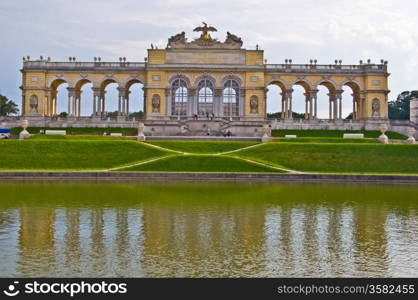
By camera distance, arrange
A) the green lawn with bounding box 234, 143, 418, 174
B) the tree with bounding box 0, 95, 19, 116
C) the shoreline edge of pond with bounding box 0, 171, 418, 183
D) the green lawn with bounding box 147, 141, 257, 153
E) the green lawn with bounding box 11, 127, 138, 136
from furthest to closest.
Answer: the tree with bounding box 0, 95, 19, 116
the green lawn with bounding box 11, 127, 138, 136
the green lawn with bounding box 147, 141, 257, 153
the green lawn with bounding box 234, 143, 418, 174
the shoreline edge of pond with bounding box 0, 171, 418, 183

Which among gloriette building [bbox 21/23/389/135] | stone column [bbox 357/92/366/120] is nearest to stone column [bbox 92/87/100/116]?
gloriette building [bbox 21/23/389/135]

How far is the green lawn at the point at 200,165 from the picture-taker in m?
39.3

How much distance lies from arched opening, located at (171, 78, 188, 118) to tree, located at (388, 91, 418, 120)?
202 ft

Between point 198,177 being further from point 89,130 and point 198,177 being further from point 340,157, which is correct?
point 89,130

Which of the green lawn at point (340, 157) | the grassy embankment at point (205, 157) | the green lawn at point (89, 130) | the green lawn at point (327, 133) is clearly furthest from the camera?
the green lawn at point (89, 130)

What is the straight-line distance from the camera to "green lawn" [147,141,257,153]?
48.2 metres

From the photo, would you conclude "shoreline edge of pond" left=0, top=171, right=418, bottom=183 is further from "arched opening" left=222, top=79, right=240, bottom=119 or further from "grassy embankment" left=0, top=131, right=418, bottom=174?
"arched opening" left=222, top=79, right=240, bottom=119

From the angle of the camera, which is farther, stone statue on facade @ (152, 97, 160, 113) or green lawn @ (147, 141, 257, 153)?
stone statue on facade @ (152, 97, 160, 113)

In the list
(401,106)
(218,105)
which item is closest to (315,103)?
(218,105)

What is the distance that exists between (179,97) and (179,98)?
0.51 ft

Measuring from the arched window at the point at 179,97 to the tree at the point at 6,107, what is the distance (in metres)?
53.0

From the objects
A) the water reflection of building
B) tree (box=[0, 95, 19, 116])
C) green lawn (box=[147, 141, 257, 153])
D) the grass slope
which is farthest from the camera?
tree (box=[0, 95, 19, 116])

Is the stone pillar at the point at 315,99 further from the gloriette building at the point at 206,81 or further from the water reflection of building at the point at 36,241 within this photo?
the water reflection of building at the point at 36,241

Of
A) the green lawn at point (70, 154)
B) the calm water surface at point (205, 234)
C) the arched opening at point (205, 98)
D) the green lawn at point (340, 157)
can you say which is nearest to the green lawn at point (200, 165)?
the green lawn at point (70, 154)
